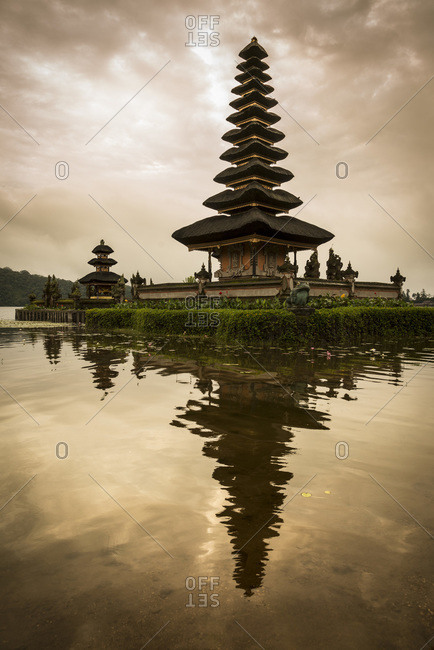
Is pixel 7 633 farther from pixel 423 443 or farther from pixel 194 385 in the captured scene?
pixel 194 385

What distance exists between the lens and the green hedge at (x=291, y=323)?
14203 millimetres

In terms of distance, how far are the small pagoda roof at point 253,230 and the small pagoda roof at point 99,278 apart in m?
28.6

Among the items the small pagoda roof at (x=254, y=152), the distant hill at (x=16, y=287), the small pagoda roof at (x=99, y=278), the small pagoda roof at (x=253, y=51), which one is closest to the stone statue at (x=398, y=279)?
the small pagoda roof at (x=254, y=152)

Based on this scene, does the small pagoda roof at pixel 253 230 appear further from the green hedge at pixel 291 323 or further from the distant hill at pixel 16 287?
the distant hill at pixel 16 287

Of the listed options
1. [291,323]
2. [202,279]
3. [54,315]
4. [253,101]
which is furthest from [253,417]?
[54,315]

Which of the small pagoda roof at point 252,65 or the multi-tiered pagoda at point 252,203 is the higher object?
the small pagoda roof at point 252,65

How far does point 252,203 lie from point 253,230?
2.24m

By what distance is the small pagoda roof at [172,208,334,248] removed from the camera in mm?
26094

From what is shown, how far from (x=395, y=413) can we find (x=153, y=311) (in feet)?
51.6

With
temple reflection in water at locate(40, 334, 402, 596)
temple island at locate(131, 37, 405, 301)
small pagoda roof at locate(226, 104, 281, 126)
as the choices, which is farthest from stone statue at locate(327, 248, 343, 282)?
temple reflection in water at locate(40, 334, 402, 596)

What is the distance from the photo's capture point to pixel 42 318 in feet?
146

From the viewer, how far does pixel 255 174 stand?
28531mm

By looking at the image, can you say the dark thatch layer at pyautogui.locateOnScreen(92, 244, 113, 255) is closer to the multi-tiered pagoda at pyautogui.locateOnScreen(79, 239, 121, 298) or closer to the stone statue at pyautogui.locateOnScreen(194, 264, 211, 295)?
the multi-tiered pagoda at pyautogui.locateOnScreen(79, 239, 121, 298)

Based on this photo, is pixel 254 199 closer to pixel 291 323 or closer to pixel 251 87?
pixel 251 87
